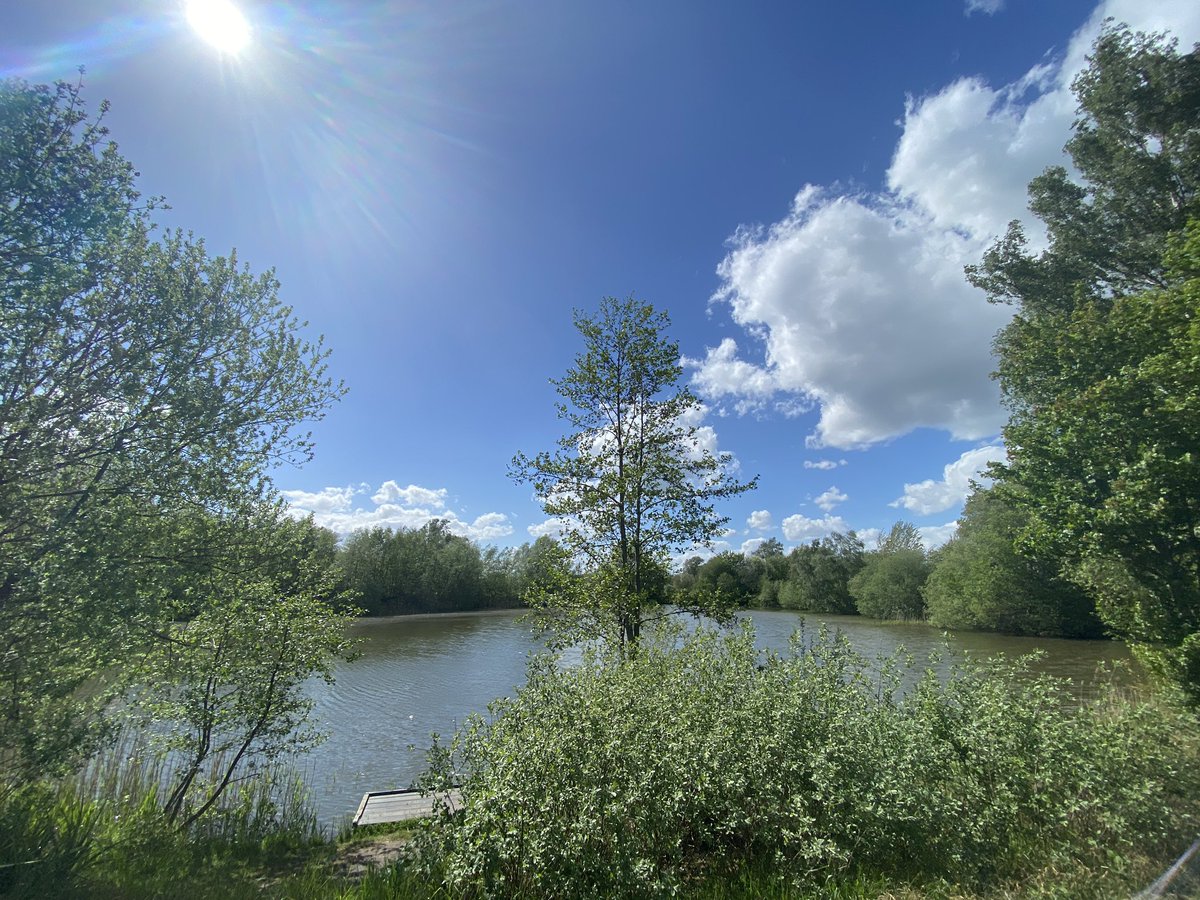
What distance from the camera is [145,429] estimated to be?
5496 mm

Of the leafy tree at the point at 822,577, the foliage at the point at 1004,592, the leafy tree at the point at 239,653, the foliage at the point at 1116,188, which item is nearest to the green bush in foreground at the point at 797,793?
the leafy tree at the point at 239,653

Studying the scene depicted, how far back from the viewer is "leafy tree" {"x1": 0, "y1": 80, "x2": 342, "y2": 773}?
4.62 meters

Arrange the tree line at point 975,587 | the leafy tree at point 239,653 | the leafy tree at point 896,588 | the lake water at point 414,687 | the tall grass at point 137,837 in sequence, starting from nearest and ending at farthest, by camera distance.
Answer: the tall grass at point 137,837 → the leafy tree at point 239,653 → the lake water at point 414,687 → the tree line at point 975,587 → the leafy tree at point 896,588

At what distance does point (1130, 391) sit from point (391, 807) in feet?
45.8

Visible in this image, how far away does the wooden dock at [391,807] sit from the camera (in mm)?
8398

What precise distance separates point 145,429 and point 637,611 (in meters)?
6.95

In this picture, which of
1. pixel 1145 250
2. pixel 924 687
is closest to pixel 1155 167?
pixel 1145 250

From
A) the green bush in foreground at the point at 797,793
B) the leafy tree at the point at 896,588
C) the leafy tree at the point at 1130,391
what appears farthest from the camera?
the leafy tree at the point at 896,588

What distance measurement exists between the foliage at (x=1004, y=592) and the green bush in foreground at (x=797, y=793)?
→ 32.8 meters

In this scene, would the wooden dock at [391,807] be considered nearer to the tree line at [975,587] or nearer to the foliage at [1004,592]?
the tree line at [975,587]

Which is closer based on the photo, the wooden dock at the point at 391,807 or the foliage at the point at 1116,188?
the wooden dock at the point at 391,807

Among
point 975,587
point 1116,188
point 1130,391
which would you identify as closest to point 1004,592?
point 975,587

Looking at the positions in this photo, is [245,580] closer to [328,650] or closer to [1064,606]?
[328,650]

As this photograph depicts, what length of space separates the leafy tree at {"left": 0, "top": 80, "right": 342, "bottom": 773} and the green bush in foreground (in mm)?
3677
